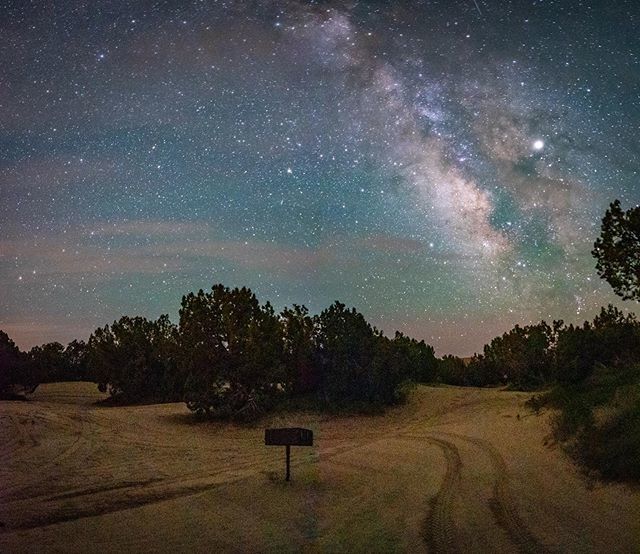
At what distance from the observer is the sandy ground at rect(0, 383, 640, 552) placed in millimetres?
7371

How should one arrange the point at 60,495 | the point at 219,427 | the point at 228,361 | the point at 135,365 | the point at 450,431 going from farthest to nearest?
the point at 135,365
the point at 228,361
the point at 219,427
the point at 450,431
the point at 60,495

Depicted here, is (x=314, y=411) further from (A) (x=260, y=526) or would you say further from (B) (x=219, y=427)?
(A) (x=260, y=526)

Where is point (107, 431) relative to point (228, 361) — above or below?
below

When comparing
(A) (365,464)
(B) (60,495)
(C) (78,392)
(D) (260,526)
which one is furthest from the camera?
(C) (78,392)

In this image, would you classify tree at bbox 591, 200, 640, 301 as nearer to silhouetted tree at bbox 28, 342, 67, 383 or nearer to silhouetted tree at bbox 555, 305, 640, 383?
silhouetted tree at bbox 555, 305, 640, 383

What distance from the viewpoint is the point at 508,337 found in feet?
158

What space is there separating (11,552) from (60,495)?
348 cm

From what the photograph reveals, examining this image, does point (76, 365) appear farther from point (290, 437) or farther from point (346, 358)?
point (290, 437)

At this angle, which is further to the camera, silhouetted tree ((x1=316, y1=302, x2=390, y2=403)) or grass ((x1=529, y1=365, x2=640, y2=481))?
silhouetted tree ((x1=316, y1=302, x2=390, y2=403))

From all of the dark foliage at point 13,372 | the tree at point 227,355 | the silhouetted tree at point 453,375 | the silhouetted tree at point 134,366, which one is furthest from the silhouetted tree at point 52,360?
the silhouetted tree at point 453,375

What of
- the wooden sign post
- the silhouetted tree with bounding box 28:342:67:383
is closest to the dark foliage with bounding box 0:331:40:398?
the silhouetted tree with bounding box 28:342:67:383

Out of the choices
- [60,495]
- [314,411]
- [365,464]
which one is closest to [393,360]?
[314,411]

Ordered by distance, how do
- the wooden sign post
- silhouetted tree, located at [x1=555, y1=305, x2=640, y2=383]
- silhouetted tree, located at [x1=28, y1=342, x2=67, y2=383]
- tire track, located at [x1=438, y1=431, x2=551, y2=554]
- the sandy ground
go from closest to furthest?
tire track, located at [x1=438, y1=431, x2=551, y2=554] → the sandy ground → the wooden sign post → silhouetted tree, located at [x1=555, y1=305, x2=640, y2=383] → silhouetted tree, located at [x1=28, y1=342, x2=67, y2=383]

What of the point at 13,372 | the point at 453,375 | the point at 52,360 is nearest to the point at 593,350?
the point at 453,375
